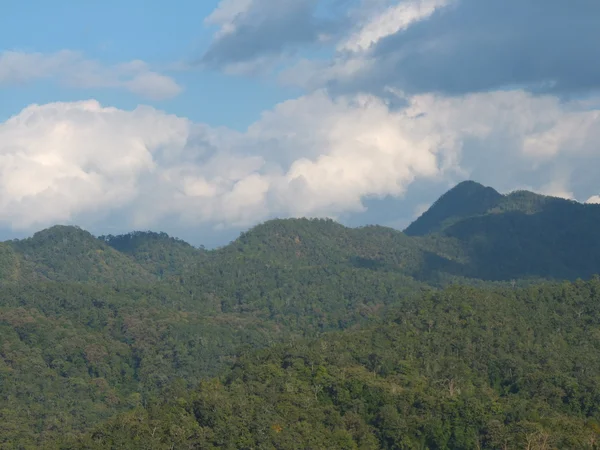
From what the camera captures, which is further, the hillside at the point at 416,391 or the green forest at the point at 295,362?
the green forest at the point at 295,362

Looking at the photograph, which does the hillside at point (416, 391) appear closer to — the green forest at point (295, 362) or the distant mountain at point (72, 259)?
the green forest at point (295, 362)

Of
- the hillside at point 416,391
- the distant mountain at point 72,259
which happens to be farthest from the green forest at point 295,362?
the distant mountain at point 72,259

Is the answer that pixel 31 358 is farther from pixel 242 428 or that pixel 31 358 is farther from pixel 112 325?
pixel 242 428

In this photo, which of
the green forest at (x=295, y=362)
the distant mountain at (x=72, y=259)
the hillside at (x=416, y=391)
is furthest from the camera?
the distant mountain at (x=72, y=259)

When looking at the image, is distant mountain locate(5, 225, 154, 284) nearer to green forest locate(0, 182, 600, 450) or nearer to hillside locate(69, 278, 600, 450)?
green forest locate(0, 182, 600, 450)

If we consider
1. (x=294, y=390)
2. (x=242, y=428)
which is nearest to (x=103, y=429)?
(x=242, y=428)

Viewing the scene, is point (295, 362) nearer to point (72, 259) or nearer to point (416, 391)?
point (416, 391)

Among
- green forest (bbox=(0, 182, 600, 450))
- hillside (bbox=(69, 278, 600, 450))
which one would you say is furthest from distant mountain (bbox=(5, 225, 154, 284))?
hillside (bbox=(69, 278, 600, 450))
